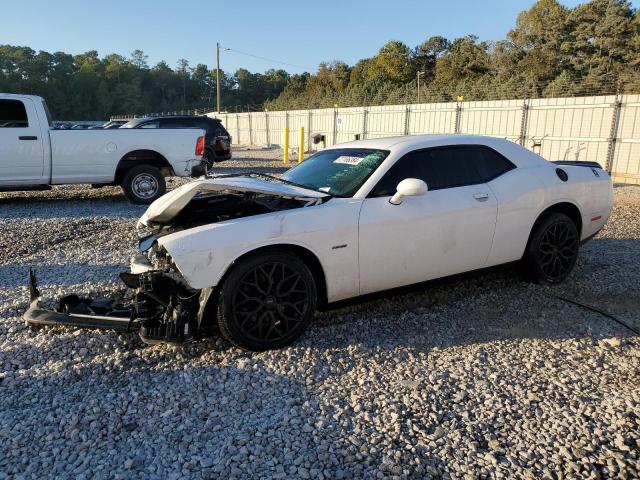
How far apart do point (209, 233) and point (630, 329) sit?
335 cm

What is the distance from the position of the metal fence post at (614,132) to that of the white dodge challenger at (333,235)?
11.6 m

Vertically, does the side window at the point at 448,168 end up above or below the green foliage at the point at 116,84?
below

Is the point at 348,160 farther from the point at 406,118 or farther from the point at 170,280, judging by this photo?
the point at 406,118

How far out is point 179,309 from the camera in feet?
11.5

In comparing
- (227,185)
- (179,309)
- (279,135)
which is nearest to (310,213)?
(227,185)

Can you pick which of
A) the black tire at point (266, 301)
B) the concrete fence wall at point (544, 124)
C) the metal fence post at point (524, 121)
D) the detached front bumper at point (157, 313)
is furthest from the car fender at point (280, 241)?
the metal fence post at point (524, 121)

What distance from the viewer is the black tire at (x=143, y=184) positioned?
9945 mm

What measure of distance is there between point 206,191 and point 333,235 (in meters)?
1.01

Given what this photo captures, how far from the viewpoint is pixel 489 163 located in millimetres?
4754

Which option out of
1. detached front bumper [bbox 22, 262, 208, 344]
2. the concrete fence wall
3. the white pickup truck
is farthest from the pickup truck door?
detached front bumper [bbox 22, 262, 208, 344]

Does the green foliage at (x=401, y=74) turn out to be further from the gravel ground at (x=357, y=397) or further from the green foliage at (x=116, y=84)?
the gravel ground at (x=357, y=397)

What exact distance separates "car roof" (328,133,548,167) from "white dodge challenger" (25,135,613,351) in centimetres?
1

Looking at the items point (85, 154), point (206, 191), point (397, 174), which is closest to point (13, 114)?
point (85, 154)

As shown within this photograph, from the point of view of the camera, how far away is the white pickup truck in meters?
9.18
